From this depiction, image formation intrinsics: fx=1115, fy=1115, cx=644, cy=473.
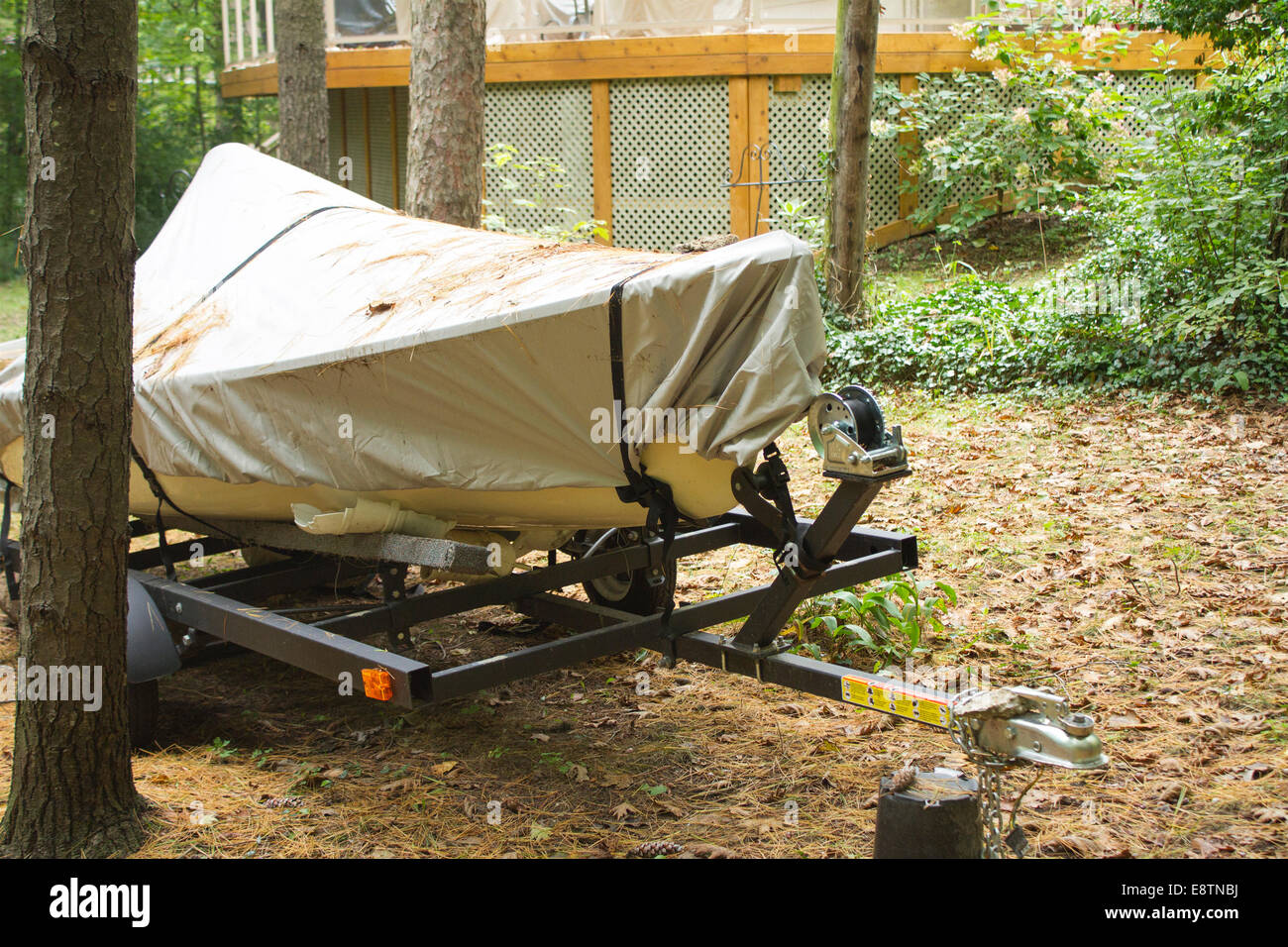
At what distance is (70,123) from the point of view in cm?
326

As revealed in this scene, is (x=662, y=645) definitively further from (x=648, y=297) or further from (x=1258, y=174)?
(x=1258, y=174)

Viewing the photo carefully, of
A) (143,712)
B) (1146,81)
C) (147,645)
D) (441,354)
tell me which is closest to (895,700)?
(441,354)

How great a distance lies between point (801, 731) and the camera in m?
4.49

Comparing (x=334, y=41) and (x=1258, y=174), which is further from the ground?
(x=334, y=41)

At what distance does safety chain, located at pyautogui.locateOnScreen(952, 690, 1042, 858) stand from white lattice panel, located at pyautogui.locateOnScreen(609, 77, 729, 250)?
12542 millimetres

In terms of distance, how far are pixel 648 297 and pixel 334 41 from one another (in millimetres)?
14058

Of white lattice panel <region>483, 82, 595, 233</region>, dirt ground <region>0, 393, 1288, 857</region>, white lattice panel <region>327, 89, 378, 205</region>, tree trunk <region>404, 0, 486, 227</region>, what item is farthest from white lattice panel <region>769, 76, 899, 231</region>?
dirt ground <region>0, 393, 1288, 857</region>

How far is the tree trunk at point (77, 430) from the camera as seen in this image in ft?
10.8

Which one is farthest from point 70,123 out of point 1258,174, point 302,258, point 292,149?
point 1258,174

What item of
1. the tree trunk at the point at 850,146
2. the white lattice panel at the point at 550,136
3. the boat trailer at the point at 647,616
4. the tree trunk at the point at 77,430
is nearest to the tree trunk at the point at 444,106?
the boat trailer at the point at 647,616

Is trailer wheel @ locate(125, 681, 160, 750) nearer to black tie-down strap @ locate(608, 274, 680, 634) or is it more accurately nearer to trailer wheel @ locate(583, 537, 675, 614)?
trailer wheel @ locate(583, 537, 675, 614)

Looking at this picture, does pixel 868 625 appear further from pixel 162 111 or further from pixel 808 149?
pixel 162 111

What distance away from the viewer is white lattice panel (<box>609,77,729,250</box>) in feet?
49.0
